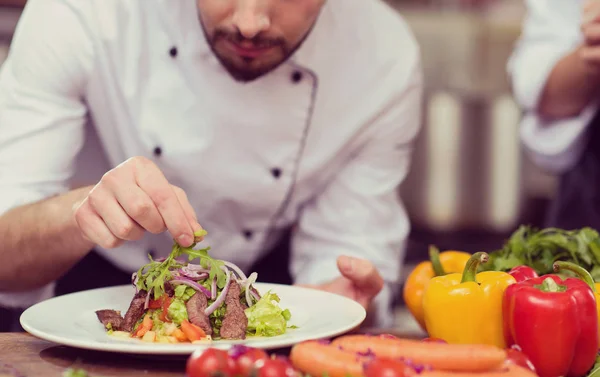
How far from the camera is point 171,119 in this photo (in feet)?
6.84

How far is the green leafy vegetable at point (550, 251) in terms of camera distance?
1.54 m

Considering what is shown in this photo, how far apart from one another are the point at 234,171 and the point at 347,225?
338 mm

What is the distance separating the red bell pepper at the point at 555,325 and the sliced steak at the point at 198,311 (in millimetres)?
500

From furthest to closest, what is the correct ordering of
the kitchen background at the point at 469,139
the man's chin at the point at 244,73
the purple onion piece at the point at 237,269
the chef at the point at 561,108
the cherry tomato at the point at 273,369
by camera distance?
the kitchen background at the point at 469,139, the chef at the point at 561,108, the man's chin at the point at 244,73, the purple onion piece at the point at 237,269, the cherry tomato at the point at 273,369

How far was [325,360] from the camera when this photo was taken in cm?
113

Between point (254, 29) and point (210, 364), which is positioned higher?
point (254, 29)

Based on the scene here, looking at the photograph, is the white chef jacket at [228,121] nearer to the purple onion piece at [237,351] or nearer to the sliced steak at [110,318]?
the sliced steak at [110,318]

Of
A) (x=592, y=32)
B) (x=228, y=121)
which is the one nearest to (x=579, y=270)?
(x=592, y=32)

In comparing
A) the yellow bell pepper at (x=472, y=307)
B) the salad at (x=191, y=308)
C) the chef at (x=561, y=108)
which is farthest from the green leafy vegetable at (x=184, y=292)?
the chef at (x=561, y=108)

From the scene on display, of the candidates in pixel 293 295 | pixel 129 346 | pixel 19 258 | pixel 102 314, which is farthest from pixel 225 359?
pixel 19 258

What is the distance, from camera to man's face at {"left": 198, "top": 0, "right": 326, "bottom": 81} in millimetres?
1628

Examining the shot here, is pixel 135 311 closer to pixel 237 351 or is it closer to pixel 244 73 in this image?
pixel 237 351

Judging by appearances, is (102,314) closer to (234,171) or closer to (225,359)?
(225,359)

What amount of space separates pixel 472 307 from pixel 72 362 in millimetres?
659
